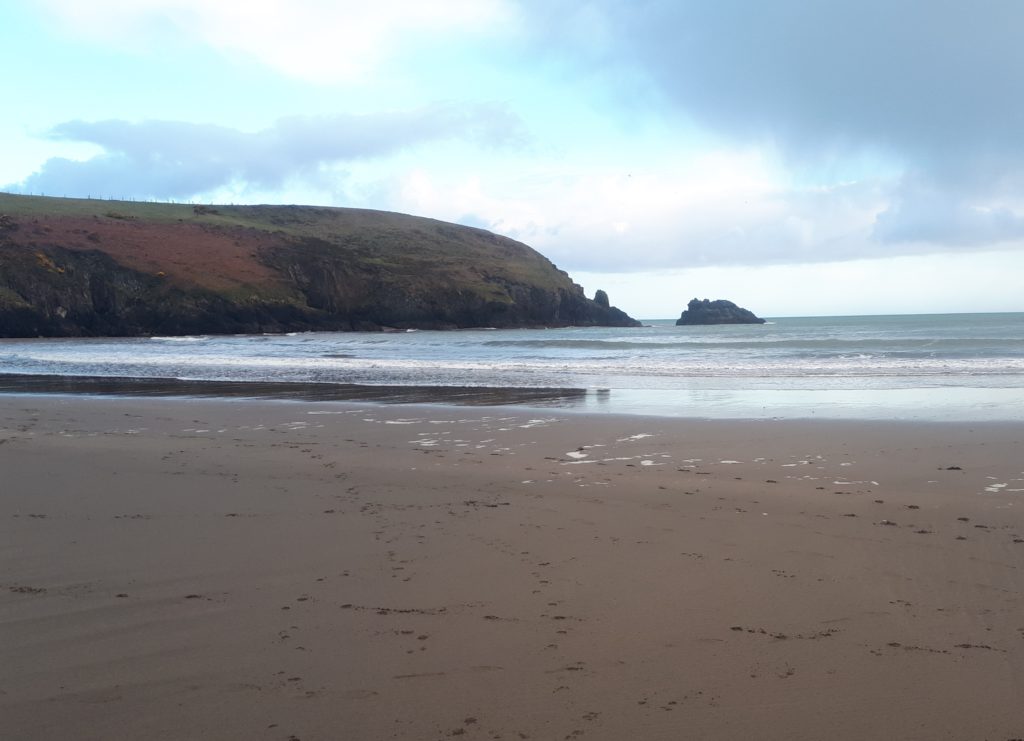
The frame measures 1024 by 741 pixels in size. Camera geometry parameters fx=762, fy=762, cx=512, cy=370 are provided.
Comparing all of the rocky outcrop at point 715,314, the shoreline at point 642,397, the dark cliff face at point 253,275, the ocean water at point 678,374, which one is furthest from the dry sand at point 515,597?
the rocky outcrop at point 715,314

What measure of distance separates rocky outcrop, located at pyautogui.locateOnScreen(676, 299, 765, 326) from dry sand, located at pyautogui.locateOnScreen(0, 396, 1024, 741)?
331ft

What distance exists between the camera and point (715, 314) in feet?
349

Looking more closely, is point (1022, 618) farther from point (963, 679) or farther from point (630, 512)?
point (630, 512)

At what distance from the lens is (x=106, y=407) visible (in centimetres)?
1399

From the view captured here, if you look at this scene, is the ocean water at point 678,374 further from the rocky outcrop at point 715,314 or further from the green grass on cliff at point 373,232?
the rocky outcrop at point 715,314

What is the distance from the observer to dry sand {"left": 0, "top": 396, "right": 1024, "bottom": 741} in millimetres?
3023

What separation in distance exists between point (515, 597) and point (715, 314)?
349 feet

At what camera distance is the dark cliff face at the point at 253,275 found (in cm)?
5741

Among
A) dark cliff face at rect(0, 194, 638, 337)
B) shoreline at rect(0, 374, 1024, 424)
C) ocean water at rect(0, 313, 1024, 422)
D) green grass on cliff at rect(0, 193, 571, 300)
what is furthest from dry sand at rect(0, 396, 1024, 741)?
green grass on cliff at rect(0, 193, 571, 300)

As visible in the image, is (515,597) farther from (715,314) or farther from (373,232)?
(715,314)

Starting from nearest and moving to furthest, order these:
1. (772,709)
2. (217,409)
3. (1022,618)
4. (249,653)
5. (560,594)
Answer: (772,709) < (249,653) < (1022,618) < (560,594) < (217,409)

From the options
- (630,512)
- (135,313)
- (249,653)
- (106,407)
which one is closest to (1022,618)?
(630,512)

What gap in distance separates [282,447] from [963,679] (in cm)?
784

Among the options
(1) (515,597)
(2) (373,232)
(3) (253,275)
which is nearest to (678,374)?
(1) (515,597)
